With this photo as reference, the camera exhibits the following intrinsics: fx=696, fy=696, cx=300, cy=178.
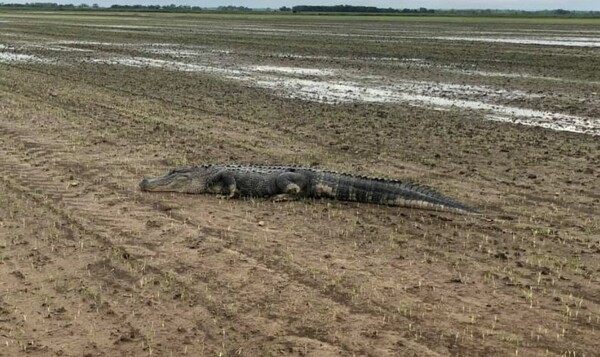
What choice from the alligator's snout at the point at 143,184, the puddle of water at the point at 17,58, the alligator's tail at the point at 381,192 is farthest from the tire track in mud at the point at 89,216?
the puddle of water at the point at 17,58

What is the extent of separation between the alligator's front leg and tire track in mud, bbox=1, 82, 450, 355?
83 cm

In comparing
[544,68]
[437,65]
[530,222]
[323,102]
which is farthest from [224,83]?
[530,222]

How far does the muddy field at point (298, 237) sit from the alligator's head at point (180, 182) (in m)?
0.17

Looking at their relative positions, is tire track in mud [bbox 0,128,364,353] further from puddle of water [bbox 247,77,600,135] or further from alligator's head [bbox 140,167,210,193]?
puddle of water [bbox 247,77,600,135]

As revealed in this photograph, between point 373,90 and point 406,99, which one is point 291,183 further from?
point 373,90

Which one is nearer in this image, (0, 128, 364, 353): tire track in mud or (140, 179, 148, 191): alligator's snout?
(0, 128, 364, 353): tire track in mud

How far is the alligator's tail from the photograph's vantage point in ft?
26.5

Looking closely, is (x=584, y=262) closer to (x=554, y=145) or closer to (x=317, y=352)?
(x=317, y=352)

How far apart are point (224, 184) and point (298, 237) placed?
1.89 meters

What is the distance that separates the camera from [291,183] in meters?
8.55

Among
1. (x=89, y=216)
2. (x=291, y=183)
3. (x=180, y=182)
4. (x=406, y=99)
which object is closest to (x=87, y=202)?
(x=89, y=216)

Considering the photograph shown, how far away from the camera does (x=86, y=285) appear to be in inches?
231

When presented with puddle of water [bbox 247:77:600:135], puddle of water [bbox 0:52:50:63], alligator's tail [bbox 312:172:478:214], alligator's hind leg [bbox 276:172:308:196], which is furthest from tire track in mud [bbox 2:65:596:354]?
puddle of water [bbox 0:52:50:63]

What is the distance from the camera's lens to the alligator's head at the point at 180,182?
881 centimetres
